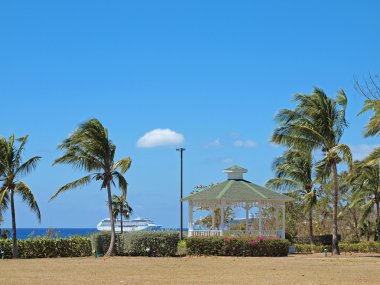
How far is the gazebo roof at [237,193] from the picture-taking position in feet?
129

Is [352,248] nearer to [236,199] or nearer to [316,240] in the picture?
[316,240]

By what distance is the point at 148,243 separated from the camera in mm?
37031

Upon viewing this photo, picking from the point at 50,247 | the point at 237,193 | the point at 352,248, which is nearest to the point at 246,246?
the point at 237,193

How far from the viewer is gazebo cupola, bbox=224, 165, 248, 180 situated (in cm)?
4200

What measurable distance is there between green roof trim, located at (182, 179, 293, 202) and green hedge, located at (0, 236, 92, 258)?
6.57 metres

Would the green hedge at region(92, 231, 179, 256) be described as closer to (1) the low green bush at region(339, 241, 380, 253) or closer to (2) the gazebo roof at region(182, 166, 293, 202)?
(2) the gazebo roof at region(182, 166, 293, 202)

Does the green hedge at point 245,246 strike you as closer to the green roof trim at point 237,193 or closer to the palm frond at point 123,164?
the green roof trim at point 237,193

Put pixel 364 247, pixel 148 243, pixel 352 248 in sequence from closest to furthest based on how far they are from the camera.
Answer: pixel 148 243
pixel 364 247
pixel 352 248

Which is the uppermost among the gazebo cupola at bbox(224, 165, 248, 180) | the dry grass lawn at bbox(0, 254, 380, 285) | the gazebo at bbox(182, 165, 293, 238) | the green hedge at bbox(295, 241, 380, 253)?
the gazebo cupola at bbox(224, 165, 248, 180)

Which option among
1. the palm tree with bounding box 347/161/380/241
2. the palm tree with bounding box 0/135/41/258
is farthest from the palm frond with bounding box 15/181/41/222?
the palm tree with bounding box 347/161/380/241

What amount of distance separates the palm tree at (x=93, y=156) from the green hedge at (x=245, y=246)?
18.6 feet

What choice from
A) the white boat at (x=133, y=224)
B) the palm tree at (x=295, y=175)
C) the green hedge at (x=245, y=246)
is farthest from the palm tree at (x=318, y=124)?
the white boat at (x=133, y=224)

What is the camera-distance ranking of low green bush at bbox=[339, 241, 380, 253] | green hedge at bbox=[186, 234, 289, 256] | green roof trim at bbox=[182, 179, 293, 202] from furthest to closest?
low green bush at bbox=[339, 241, 380, 253] → green roof trim at bbox=[182, 179, 293, 202] → green hedge at bbox=[186, 234, 289, 256]

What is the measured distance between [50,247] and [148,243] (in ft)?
19.1
